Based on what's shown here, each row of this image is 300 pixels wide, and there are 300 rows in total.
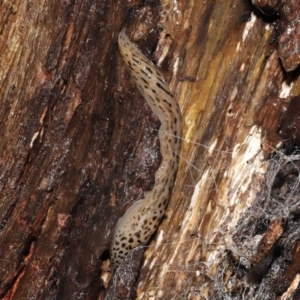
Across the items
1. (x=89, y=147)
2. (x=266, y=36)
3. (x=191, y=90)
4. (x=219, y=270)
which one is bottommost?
(x=219, y=270)

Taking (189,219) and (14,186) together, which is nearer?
(14,186)

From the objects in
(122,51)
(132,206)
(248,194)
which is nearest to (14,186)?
(132,206)

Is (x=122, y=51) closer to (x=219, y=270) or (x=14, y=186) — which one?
(x=14, y=186)

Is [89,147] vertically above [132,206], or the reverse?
[89,147]

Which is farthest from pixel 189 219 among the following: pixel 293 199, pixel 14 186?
pixel 14 186
